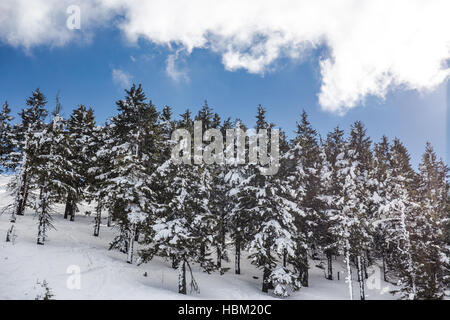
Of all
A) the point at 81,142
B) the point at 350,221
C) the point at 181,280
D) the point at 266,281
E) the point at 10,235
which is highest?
the point at 81,142

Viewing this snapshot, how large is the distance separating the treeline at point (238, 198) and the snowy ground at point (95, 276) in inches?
50.8

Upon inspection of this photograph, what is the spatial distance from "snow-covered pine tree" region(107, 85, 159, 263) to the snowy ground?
2389mm

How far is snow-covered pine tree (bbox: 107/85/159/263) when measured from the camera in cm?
1848

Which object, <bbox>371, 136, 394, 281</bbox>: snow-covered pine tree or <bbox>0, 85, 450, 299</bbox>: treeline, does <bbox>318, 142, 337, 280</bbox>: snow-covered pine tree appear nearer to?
<bbox>0, 85, 450, 299</bbox>: treeline

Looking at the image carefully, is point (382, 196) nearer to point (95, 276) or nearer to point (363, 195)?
point (363, 195)

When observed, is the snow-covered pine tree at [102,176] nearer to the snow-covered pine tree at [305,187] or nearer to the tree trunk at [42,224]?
the tree trunk at [42,224]

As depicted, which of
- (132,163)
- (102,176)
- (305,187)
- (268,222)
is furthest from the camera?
(305,187)

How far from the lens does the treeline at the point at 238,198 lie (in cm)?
1738

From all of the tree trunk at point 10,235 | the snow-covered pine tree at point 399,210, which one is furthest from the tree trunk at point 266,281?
the tree trunk at point 10,235

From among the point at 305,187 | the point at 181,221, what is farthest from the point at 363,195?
the point at 181,221

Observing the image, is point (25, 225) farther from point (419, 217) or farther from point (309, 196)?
point (419, 217)

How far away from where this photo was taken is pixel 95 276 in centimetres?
1552

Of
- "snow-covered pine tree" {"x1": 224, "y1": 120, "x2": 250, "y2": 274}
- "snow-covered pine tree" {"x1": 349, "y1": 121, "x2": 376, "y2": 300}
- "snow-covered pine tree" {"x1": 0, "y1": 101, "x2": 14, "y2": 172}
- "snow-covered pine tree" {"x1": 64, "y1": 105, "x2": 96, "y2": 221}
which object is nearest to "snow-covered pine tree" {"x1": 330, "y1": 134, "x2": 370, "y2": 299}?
"snow-covered pine tree" {"x1": 349, "y1": 121, "x2": 376, "y2": 300}

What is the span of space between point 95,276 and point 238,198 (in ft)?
39.9
